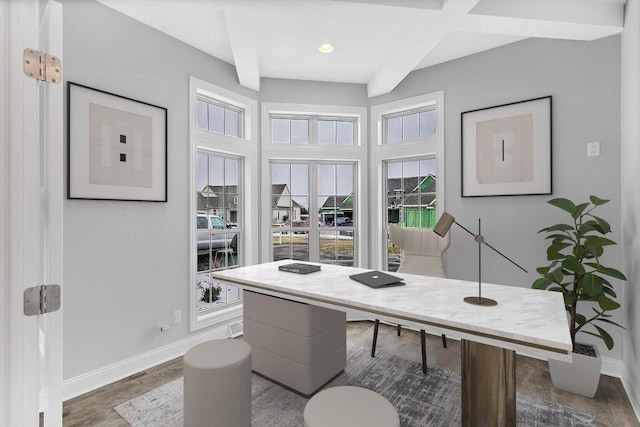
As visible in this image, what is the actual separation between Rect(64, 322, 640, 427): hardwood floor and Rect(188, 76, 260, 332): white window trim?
613 millimetres

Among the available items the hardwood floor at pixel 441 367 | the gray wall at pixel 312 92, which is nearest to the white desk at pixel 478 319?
the hardwood floor at pixel 441 367

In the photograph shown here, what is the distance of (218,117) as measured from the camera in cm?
349

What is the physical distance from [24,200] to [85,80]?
182 cm

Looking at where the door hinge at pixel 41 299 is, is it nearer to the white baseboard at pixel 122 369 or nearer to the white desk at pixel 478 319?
the white desk at pixel 478 319

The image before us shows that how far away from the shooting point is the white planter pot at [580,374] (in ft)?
7.32

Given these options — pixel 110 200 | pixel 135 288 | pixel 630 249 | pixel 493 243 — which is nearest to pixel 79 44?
pixel 110 200

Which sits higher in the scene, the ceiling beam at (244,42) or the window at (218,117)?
the ceiling beam at (244,42)

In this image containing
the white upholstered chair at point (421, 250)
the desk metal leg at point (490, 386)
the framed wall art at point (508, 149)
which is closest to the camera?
the desk metal leg at point (490, 386)

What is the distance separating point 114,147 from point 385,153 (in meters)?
2.71

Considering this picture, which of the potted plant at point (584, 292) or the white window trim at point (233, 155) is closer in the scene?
the potted plant at point (584, 292)

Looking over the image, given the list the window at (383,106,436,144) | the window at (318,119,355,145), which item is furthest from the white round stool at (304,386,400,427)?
the window at (318,119,355,145)

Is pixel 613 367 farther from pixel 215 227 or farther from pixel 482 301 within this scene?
pixel 215 227

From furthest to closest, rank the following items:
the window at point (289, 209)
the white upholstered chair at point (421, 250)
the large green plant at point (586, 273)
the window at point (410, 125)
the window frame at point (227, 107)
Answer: the window at point (289, 209), the window at point (410, 125), the window frame at point (227, 107), the white upholstered chair at point (421, 250), the large green plant at point (586, 273)

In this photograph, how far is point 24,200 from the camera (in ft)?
3.24
